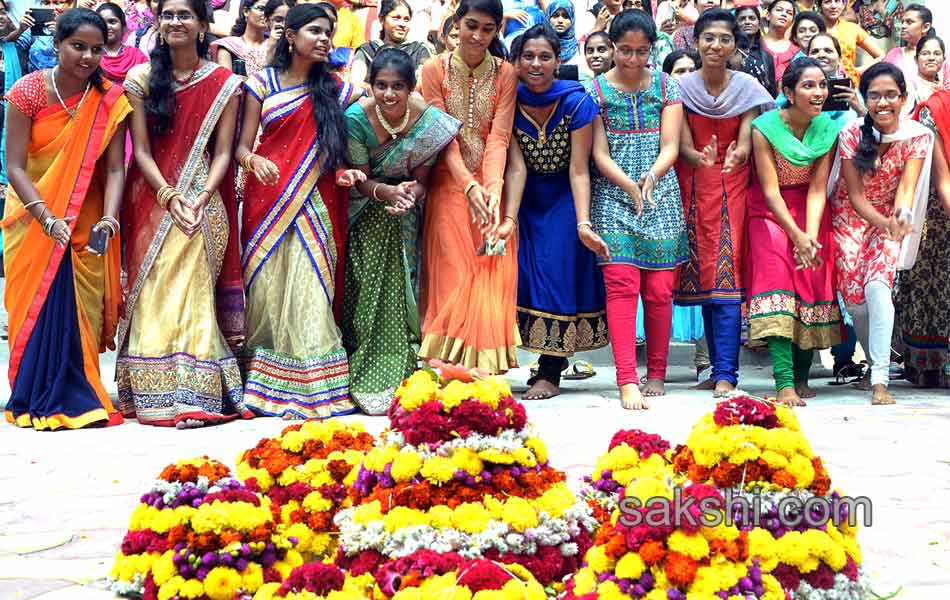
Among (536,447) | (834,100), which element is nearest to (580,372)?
(834,100)

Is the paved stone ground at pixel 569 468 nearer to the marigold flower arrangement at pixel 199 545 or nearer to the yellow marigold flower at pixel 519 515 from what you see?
the marigold flower arrangement at pixel 199 545

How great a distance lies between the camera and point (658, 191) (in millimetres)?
6758

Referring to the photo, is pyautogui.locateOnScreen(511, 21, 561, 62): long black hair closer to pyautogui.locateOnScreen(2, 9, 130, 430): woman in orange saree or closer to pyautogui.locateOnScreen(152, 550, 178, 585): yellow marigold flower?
pyautogui.locateOnScreen(2, 9, 130, 430): woman in orange saree

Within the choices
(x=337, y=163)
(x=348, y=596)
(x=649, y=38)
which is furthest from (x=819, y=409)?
(x=348, y=596)

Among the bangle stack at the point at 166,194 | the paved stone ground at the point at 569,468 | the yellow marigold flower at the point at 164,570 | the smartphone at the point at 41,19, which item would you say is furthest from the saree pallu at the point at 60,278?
the smartphone at the point at 41,19

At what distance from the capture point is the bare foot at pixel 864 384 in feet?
24.6

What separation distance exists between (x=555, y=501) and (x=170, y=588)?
0.99m

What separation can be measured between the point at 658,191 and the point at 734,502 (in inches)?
154

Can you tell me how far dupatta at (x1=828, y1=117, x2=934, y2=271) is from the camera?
6.87m

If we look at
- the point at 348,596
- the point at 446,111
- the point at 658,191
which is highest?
the point at 446,111

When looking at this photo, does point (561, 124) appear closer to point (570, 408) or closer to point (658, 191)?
point (658, 191)

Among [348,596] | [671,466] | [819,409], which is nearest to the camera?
[348,596]

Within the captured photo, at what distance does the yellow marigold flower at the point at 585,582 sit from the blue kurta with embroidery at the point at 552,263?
157 inches

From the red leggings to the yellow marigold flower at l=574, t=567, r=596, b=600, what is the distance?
149 inches
